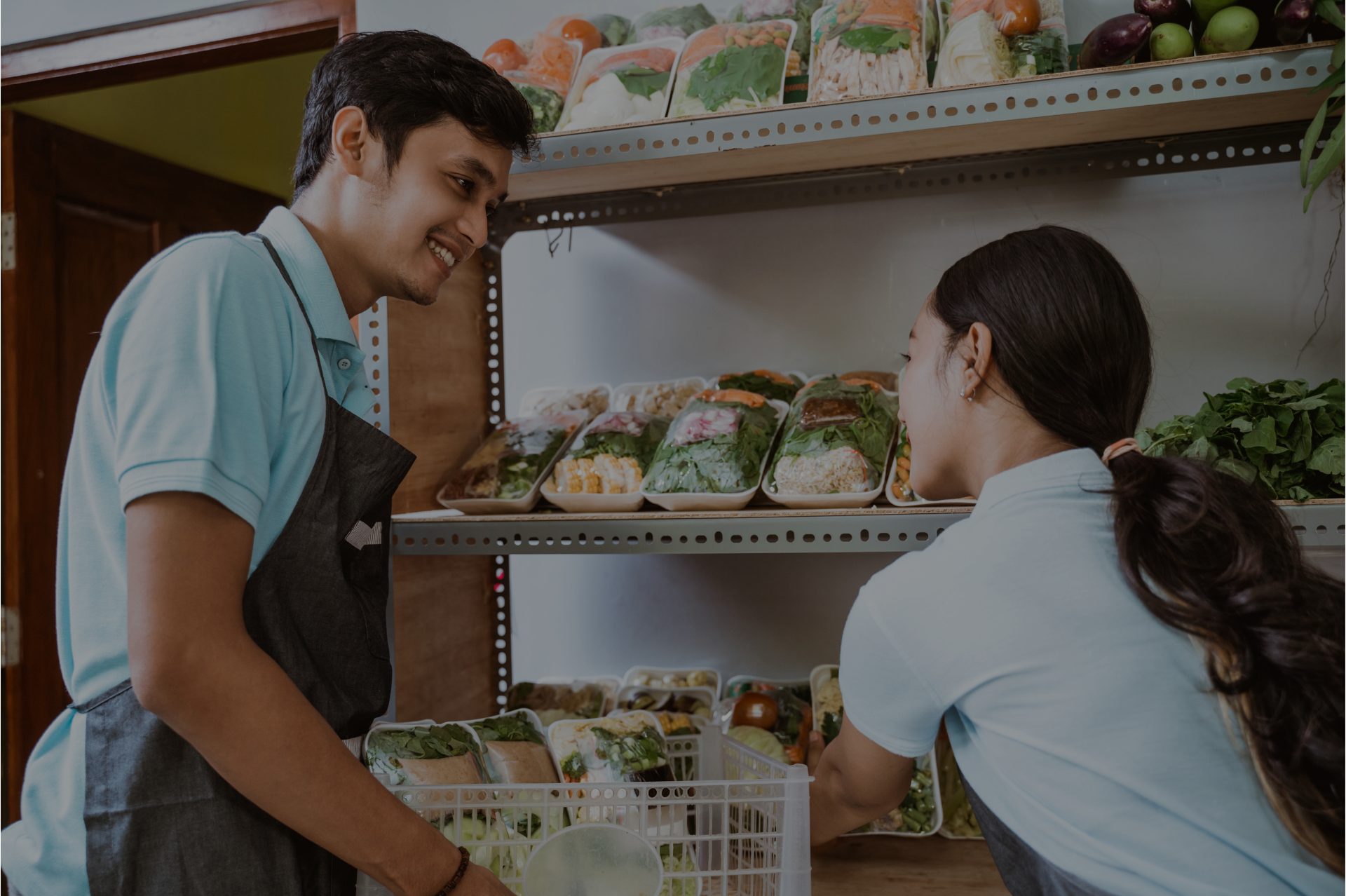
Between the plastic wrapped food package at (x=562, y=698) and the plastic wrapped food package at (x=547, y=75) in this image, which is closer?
the plastic wrapped food package at (x=547, y=75)

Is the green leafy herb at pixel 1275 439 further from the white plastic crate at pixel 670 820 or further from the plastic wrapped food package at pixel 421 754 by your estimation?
the plastic wrapped food package at pixel 421 754

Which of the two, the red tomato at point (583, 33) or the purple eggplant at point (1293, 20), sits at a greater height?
the red tomato at point (583, 33)

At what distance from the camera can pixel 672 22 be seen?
1848 millimetres

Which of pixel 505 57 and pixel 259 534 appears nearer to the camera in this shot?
pixel 259 534

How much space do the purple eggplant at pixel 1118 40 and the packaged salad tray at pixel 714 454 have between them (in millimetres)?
758

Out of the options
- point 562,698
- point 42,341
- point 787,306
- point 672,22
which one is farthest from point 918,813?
point 42,341

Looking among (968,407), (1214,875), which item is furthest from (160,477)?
(1214,875)

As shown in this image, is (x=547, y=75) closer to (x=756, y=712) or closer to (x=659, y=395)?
(x=659, y=395)

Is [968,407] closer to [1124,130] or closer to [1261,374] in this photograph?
[1124,130]

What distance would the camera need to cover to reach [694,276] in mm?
2082

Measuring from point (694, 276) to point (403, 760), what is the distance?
119cm

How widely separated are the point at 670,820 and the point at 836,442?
64 cm

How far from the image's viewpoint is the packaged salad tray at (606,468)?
5.25ft

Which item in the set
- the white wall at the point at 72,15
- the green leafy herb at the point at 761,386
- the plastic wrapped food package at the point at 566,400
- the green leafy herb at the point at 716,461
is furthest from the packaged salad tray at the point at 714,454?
the white wall at the point at 72,15
